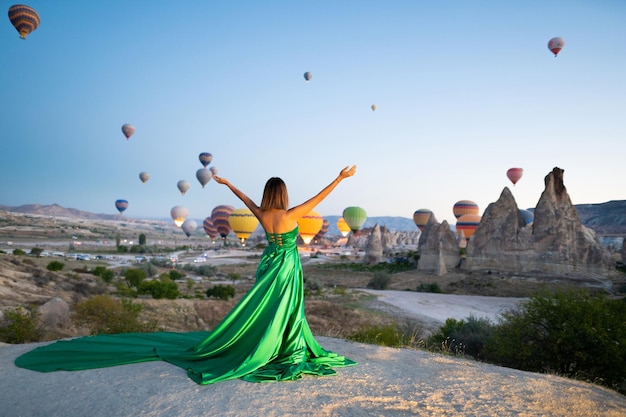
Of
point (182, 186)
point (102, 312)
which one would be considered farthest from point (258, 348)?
A: point (182, 186)

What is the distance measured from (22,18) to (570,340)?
39.5 meters

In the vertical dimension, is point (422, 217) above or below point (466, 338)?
above

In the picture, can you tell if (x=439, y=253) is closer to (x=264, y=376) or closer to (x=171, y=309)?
(x=171, y=309)

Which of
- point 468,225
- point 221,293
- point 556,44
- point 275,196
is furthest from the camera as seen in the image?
point 468,225

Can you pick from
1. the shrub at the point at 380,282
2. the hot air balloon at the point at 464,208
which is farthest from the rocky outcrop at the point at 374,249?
the hot air balloon at the point at 464,208

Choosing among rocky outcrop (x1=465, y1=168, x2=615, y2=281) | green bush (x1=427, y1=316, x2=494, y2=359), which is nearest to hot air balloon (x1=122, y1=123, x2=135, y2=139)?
rocky outcrop (x1=465, y1=168, x2=615, y2=281)

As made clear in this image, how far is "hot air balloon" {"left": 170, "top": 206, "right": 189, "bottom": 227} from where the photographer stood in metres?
78.2

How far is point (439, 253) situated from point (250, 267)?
25205 mm

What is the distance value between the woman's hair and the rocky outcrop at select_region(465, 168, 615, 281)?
99.8 feet

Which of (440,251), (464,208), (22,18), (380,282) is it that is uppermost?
(22,18)

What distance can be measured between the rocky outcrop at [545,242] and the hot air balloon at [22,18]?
39.4 m

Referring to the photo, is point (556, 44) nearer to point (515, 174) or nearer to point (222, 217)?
point (515, 174)

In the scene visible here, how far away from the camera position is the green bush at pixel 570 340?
6824 millimetres

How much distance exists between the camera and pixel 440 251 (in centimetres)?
3700
